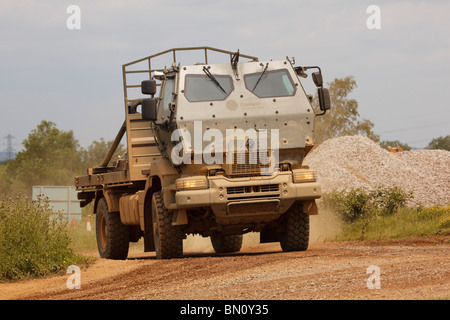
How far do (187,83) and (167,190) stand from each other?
1.84 m

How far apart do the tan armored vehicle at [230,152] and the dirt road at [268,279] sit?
101 centimetres

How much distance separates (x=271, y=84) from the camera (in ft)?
46.4

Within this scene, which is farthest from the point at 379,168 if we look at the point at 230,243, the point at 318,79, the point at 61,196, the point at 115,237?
the point at 318,79

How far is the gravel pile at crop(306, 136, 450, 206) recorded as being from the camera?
89.4 feet

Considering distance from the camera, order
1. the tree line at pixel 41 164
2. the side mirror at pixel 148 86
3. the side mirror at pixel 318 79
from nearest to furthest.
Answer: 1. the side mirror at pixel 148 86
2. the side mirror at pixel 318 79
3. the tree line at pixel 41 164

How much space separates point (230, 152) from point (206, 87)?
137cm

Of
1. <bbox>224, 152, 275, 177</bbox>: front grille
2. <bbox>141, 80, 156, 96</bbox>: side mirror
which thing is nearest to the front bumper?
<bbox>224, 152, 275, 177</bbox>: front grille

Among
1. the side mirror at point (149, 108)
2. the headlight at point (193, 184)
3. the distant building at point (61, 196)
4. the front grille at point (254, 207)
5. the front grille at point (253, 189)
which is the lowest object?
the distant building at point (61, 196)

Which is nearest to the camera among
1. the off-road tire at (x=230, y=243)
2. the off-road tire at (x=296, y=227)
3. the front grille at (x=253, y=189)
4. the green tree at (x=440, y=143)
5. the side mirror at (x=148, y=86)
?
the front grille at (x=253, y=189)

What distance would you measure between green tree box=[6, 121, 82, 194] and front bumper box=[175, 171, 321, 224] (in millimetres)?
47493

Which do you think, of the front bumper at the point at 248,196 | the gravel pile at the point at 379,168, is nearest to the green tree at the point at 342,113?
the gravel pile at the point at 379,168

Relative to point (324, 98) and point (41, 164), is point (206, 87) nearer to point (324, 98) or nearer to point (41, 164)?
point (324, 98)

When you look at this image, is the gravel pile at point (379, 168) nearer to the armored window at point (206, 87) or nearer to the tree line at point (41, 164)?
the armored window at point (206, 87)

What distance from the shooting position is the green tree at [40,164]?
60.8 meters
